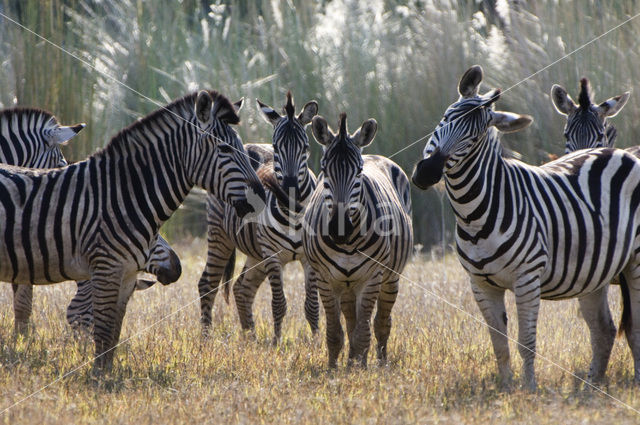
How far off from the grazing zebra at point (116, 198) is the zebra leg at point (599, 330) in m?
2.75

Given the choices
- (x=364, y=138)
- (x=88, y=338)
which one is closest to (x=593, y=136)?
(x=364, y=138)

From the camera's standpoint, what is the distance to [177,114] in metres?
Result: 6.74

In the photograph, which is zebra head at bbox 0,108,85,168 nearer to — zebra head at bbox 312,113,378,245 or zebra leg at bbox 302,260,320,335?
zebra leg at bbox 302,260,320,335

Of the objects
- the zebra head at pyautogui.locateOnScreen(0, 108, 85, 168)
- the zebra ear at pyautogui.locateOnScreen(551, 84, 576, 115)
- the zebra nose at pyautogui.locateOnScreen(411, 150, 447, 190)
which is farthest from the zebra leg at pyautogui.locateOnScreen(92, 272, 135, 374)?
the zebra ear at pyautogui.locateOnScreen(551, 84, 576, 115)

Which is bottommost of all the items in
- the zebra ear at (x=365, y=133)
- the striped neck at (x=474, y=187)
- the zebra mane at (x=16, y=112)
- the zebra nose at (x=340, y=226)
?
the zebra nose at (x=340, y=226)

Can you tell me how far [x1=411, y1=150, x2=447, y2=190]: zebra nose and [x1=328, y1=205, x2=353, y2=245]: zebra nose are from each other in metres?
1.03

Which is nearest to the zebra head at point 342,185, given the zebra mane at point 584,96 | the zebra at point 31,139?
the zebra at point 31,139

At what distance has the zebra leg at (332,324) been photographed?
22.8ft

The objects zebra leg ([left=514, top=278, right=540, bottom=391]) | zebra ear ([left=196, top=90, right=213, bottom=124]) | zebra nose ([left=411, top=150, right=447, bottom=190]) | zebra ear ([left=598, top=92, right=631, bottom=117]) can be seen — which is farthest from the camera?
zebra ear ([left=598, top=92, right=631, bottom=117])

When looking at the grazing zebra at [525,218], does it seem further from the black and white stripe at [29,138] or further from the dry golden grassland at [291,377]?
the black and white stripe at [29,138]

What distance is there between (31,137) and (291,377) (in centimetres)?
410

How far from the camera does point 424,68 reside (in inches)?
551

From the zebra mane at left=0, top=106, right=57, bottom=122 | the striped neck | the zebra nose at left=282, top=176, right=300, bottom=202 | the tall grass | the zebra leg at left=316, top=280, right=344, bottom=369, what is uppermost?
the tall grass

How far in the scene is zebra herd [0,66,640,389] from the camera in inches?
229
